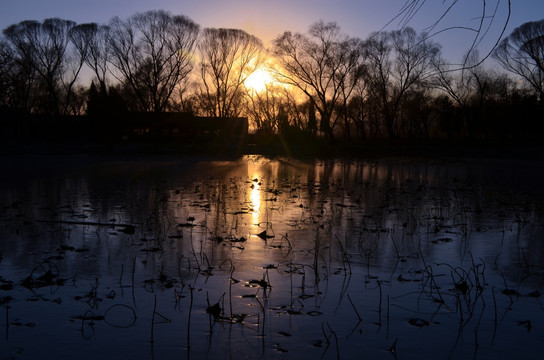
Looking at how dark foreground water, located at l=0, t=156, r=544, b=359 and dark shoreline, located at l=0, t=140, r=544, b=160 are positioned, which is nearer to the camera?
dark foreground water, located at l=0, t=156, r=544, b=359

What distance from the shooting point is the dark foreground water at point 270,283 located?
Answer: 11.3 feet

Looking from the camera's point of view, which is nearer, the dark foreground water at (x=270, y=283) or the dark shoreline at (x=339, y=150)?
the dark foreground water at (x=270, y=283)

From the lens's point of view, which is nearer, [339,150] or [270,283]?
[270,283]

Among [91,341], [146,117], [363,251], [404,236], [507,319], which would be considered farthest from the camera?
[146,117]

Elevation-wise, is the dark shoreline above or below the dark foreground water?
above

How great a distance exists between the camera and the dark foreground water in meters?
3.45

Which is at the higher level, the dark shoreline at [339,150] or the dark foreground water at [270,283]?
the dark shoreline at [339,150]

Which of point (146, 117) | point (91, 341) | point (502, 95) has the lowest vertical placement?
point (91, 341)

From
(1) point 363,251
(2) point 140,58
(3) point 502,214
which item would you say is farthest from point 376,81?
(1) point 363,251

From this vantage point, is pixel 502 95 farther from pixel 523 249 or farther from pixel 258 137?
pixel 523 249

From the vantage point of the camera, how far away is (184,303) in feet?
13.8

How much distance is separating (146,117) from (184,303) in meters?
57.6

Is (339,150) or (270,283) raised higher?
(339,150)

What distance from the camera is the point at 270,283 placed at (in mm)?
4809
